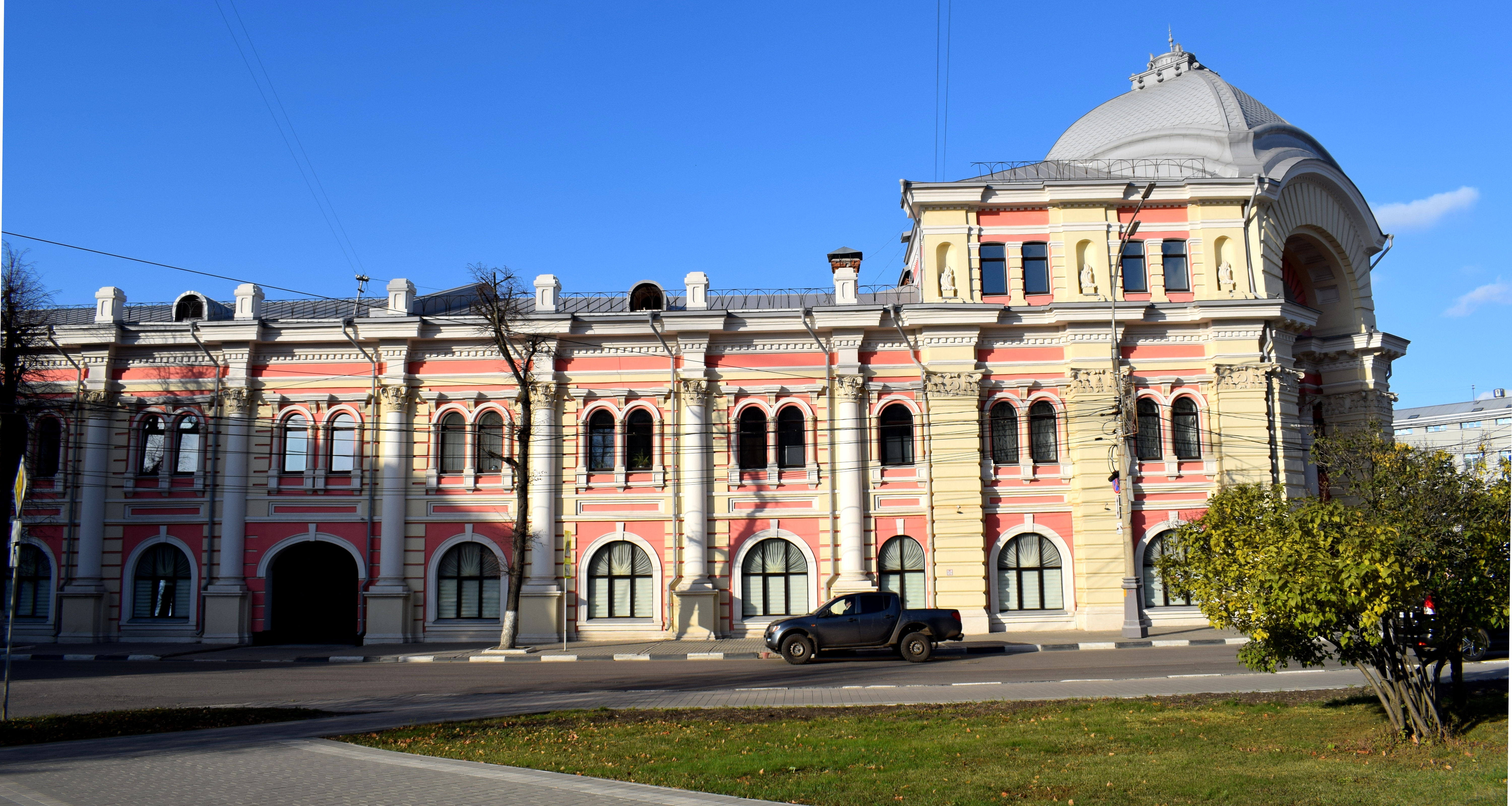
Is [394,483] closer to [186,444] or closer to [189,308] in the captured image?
[186,444]

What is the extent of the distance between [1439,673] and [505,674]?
17438 millimetres

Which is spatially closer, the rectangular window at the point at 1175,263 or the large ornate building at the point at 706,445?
the large ornate building at the point at 706,445

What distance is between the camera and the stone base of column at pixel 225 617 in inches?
1174

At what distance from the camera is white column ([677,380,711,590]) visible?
29.9 meters

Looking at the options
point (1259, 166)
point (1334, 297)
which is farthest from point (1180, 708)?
point (1334, 297)

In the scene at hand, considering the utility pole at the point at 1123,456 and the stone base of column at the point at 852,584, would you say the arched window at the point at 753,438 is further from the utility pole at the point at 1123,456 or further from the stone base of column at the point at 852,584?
the utility pole at the point at 1123,456

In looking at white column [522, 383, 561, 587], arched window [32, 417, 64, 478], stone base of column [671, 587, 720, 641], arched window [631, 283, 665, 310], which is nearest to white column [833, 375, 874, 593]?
stone base of column [671, 587, 720, 641]

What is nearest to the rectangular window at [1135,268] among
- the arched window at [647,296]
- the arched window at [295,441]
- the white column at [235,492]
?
the arched window at [647,296]

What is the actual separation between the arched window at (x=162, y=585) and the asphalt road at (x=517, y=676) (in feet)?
15.1

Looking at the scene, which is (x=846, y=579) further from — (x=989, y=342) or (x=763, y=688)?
(x=763, y=688)

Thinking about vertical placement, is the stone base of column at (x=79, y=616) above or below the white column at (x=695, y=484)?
below

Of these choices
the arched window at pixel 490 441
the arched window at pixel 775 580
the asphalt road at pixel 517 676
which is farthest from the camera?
the arched window at pixel 490 441

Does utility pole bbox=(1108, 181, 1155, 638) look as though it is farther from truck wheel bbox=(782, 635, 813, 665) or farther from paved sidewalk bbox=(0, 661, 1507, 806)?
paved sidewalk bbox=(0, 661, 1507, 806)

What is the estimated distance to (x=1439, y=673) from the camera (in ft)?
37.7
